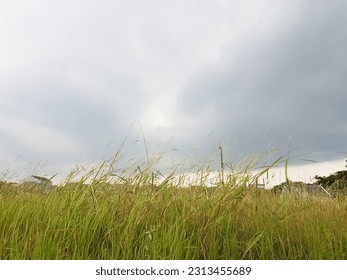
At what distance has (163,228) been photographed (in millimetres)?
3307

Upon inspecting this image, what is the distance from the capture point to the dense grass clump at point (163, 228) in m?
3.05

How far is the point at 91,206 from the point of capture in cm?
366

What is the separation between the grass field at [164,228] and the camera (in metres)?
3.06

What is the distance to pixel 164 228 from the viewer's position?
3.35 metres

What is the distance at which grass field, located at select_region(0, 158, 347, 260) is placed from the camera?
3057 mm

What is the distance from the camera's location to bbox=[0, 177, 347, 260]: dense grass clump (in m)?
3.05

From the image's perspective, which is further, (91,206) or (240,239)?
(91,206)

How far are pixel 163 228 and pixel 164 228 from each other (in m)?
0.04

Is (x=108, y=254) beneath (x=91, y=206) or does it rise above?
beneath
